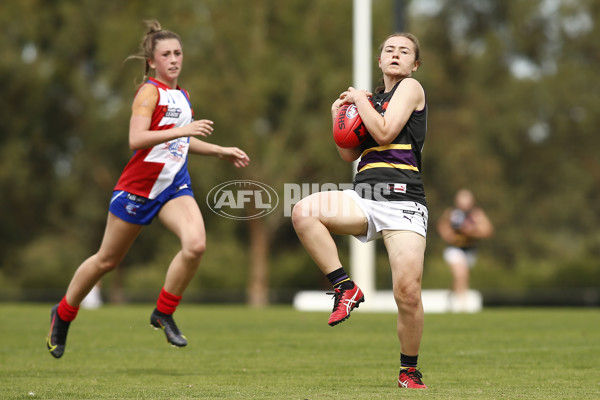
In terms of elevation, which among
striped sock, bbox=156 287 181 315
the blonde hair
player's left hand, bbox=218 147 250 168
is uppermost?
the blonde hair

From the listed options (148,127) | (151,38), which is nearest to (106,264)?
(148,127)

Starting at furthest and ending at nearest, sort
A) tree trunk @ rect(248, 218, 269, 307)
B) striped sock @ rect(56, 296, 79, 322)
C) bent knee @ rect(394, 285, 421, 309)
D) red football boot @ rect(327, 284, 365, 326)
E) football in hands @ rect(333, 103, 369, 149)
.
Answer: tree trunk @ rect(248, 218, 269, 307) → striped sock @ rect(56, 296, 79, 322) → football in hands @ rect(333, 103, 369, 149) → bent knee @ rect(394, 285, 421, 309) → red football boot @ rect(327, 284, 365, 326)

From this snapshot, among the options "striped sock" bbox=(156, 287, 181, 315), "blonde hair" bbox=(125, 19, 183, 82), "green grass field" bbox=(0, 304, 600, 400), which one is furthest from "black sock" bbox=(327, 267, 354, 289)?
"blonde hair" bbox=(125, 19, 183, 82)

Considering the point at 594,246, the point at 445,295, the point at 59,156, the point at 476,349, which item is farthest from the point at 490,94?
the point at 476,349

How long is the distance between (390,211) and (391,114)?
581 millimetres

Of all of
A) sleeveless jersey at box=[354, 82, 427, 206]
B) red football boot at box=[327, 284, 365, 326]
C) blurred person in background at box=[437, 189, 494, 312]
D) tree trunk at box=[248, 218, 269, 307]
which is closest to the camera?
red football boot at box=[327, 284, 365, 326]

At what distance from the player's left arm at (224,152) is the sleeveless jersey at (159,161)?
0.22m

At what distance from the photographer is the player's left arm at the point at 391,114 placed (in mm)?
5660

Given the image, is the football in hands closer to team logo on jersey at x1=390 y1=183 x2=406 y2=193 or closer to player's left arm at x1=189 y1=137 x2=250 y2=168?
team logo on jersey at x1=390 y1=183 x2=406 y2=193

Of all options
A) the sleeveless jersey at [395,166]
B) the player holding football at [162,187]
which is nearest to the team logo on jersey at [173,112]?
the player holding football at [162,187]

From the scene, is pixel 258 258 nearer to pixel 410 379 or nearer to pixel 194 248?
pixel 194 248

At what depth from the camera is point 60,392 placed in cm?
557

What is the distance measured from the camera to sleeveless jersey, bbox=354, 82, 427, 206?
5715 mm

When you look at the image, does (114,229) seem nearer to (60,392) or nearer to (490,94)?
(60,392)
